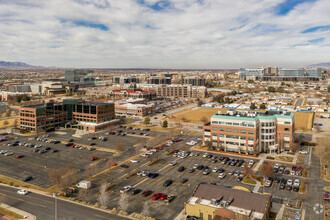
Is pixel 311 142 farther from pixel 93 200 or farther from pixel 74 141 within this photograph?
pixel 74 141

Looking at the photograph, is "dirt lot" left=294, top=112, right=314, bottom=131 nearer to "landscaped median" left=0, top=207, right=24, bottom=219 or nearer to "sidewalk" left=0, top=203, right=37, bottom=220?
"sidewalk" left=0, top=203, right=37, bottom=220

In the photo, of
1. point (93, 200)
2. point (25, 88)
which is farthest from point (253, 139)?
point (25, 88)

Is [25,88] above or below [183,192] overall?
above

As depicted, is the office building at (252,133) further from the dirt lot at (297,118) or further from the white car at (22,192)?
the white car at (22,192)

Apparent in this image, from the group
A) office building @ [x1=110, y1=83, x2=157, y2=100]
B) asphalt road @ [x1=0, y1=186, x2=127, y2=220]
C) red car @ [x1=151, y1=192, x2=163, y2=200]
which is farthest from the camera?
office building @ [x1=110, y1=83, x2=157, y2=100]

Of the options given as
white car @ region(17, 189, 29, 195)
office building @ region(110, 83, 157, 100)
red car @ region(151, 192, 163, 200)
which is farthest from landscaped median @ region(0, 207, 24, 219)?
office building @ region(110, 83, 157, 100)

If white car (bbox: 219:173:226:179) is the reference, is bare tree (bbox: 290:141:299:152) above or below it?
above
